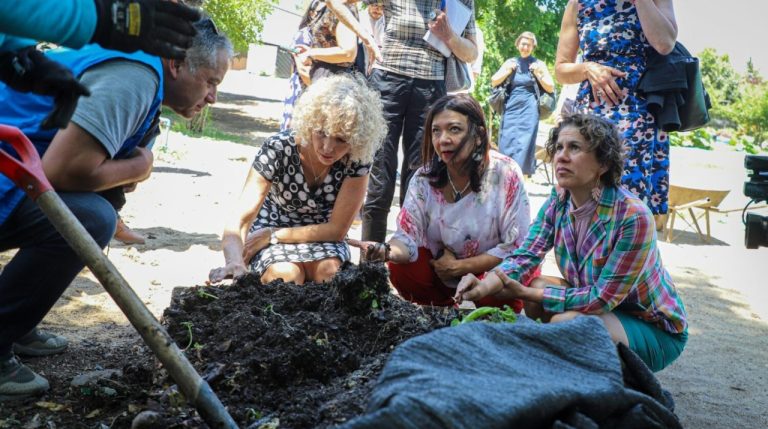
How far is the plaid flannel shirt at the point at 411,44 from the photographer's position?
5055 mm

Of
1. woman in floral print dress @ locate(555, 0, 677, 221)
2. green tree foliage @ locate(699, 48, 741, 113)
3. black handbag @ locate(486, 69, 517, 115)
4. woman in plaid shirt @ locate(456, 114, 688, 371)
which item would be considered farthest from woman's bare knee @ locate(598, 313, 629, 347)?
green tree foliage @ locate(699, 48, 741, 113)

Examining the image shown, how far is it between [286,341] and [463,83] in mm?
3324

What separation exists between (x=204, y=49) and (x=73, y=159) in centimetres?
64

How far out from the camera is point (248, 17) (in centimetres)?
1538

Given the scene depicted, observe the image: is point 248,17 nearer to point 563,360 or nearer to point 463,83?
point 463,83

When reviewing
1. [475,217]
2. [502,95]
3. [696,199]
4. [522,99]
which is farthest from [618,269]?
[502,95]

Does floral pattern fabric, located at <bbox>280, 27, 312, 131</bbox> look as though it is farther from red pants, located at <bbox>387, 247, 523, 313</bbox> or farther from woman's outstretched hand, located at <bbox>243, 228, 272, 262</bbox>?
red pants, located at <bbox>387, 247, 523, 313</bbox>

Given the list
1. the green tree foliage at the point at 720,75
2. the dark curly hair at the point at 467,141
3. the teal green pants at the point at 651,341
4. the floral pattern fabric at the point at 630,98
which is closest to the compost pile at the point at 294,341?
A: the teal green pants at the point at 651,341

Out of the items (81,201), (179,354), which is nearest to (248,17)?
→ (81,201)

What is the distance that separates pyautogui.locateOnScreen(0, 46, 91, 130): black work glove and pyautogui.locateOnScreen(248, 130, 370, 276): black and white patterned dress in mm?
1755

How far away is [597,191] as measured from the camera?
10.4 ft

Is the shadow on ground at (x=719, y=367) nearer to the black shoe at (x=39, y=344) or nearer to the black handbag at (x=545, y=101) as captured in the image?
the black shoe at (x=39, y=344)

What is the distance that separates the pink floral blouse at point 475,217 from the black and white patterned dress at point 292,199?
0.33 meters

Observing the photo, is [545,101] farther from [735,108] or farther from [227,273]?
[735,108]
